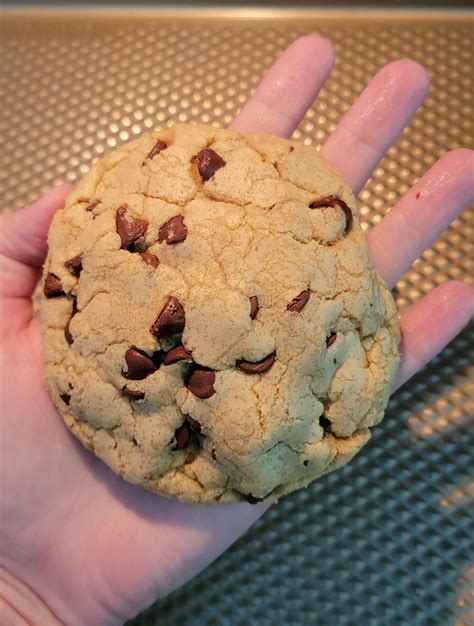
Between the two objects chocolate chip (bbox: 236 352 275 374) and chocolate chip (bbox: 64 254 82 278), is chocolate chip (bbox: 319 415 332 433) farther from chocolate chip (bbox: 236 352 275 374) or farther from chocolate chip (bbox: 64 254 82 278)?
chocolate chip (bbox: 64 254 82 278)

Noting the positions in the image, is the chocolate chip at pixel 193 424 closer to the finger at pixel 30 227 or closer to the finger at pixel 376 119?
the finger at pixel 30 227

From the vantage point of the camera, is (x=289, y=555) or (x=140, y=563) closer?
(x=140, y=563)

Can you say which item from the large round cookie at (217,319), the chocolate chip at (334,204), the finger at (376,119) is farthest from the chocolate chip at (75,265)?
the finger at (376,119)

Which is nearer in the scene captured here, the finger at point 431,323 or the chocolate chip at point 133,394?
the chocolate chip at point 133,394

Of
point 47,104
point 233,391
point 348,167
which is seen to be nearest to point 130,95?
point 47,104

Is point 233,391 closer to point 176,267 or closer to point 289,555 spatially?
point 176,267
